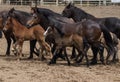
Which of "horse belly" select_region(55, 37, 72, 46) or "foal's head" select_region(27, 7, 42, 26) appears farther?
"foal's head" select_region(27, 7, 42, 26)

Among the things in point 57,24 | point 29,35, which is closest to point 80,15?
point 29,35

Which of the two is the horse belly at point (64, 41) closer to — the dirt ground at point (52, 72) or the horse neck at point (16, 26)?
the dirt ground at point (52, 72)

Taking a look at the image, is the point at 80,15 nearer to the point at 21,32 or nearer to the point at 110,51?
the point at 110,51

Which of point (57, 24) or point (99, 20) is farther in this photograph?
point (99, 20)

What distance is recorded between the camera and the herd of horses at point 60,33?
11.9 m

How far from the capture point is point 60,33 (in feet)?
39.1

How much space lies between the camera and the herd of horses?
11898mm

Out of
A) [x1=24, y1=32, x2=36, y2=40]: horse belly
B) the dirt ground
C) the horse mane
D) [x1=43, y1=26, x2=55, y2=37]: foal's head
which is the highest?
the horse mane

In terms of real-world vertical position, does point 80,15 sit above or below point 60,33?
above

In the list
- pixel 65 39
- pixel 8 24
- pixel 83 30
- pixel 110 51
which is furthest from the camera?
pixel 8 24

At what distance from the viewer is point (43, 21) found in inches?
490

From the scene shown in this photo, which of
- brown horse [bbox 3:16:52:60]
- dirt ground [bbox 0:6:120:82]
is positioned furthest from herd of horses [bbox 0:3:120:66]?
dirt ground [bbox 0:6:120:82]

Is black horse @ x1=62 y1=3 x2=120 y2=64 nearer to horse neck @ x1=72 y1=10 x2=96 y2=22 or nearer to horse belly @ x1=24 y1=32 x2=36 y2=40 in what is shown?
horse neck @ x1=72 y1=10 x2=96 y2=22

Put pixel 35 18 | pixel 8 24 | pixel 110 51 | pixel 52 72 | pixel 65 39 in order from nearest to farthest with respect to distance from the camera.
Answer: pixel 52 72 < pixel 65 39 < pixel 35 18 < pixel 110 51 < pixel 8 24
